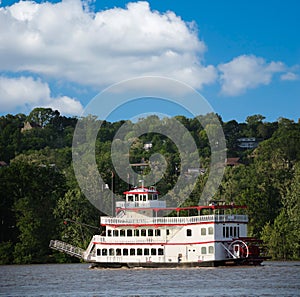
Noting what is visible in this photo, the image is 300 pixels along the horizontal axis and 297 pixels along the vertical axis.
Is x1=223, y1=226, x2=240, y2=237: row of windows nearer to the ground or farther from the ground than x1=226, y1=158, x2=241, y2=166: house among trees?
nearer to the ground

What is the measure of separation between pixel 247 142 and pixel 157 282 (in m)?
130

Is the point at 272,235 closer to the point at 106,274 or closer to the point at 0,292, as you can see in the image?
the point at 106,274

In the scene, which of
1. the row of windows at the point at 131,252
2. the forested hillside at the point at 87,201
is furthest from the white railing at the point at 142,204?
the forested hillside at the point at 87,201

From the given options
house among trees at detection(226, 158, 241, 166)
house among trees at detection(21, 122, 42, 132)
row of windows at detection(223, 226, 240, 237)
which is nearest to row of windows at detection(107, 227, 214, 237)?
row of windows at detection(223, 226, 240, 237)

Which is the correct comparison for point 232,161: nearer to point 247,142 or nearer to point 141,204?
point 247,142

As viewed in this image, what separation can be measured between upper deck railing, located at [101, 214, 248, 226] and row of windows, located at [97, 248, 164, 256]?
85.3 inches

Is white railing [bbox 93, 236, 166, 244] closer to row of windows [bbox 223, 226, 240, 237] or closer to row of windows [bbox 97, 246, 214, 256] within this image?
row of windows [bbox 97, 246, 214, 256]

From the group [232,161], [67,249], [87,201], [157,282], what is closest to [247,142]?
[232,161]

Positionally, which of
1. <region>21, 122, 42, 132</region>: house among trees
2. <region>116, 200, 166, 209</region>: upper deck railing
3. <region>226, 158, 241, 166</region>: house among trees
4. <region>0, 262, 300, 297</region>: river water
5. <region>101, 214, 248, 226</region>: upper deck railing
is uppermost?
<region>21, 122, 42, 132</region>: house among trees

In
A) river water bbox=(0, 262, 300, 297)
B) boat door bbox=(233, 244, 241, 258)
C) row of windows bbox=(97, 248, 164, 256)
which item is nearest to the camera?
river water bbox=(0, 262, 300, 297)

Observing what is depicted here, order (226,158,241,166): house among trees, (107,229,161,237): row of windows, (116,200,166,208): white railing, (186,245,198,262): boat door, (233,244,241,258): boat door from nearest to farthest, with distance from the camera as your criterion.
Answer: (233,244,241,258): boat door, (186,245,198,262): boat door, (107,229,161,237): row of windows, (116,200,166,208): white railing, (226,158,241,166): house among trees

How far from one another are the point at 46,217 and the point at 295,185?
24.8 metres

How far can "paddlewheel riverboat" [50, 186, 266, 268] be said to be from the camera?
69375mm

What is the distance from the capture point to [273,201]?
98188 mm
